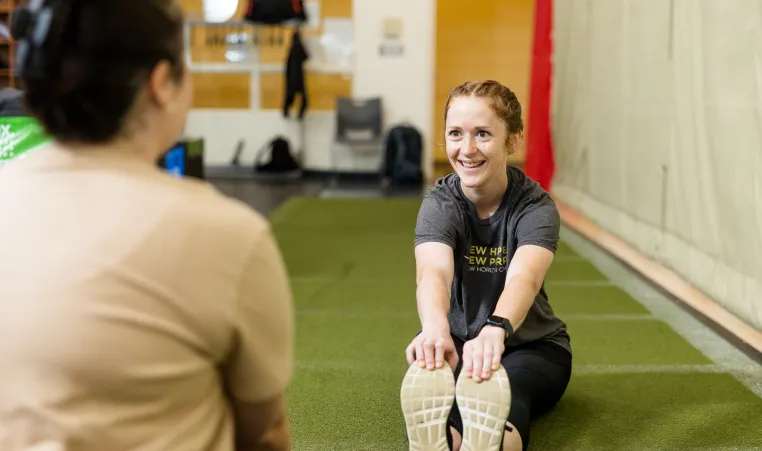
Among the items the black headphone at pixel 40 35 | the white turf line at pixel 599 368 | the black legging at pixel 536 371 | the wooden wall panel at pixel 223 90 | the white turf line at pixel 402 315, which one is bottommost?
the white turf line at pixel 402 315

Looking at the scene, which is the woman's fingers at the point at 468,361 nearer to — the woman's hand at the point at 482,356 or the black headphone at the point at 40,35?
→ the woman's hand at the point at 482,356

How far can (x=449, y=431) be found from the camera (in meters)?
1.60

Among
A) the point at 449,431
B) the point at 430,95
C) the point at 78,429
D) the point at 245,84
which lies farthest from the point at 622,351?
the point at 245,84

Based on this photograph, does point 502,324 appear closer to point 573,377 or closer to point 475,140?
point 475,140

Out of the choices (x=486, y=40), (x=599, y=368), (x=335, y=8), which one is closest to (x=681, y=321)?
(x=599, y=368)

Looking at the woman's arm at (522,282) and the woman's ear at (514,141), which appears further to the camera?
the woman's ear at (514,141)

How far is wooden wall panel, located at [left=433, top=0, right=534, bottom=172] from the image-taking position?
9.24 metres

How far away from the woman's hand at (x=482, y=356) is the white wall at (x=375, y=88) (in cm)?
629

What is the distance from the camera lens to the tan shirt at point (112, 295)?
0.68 metres

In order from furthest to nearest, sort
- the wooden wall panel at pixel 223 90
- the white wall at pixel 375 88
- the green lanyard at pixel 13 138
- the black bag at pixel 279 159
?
1. the wooden wall panel at pixel 223 90
2. the black bag at pixel 279 159
3. the white wall at pixel 375 88
4. the green lanyard at pixel 13 138

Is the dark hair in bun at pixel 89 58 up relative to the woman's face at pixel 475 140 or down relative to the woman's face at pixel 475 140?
up

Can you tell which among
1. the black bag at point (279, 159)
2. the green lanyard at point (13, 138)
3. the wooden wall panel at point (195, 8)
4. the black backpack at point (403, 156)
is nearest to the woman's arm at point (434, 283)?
the green lanyard at point (13, 138)

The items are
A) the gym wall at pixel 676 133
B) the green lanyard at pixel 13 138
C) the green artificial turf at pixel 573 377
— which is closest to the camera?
the green artificial turf at pixel 573 377

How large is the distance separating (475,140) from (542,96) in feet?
16.1
